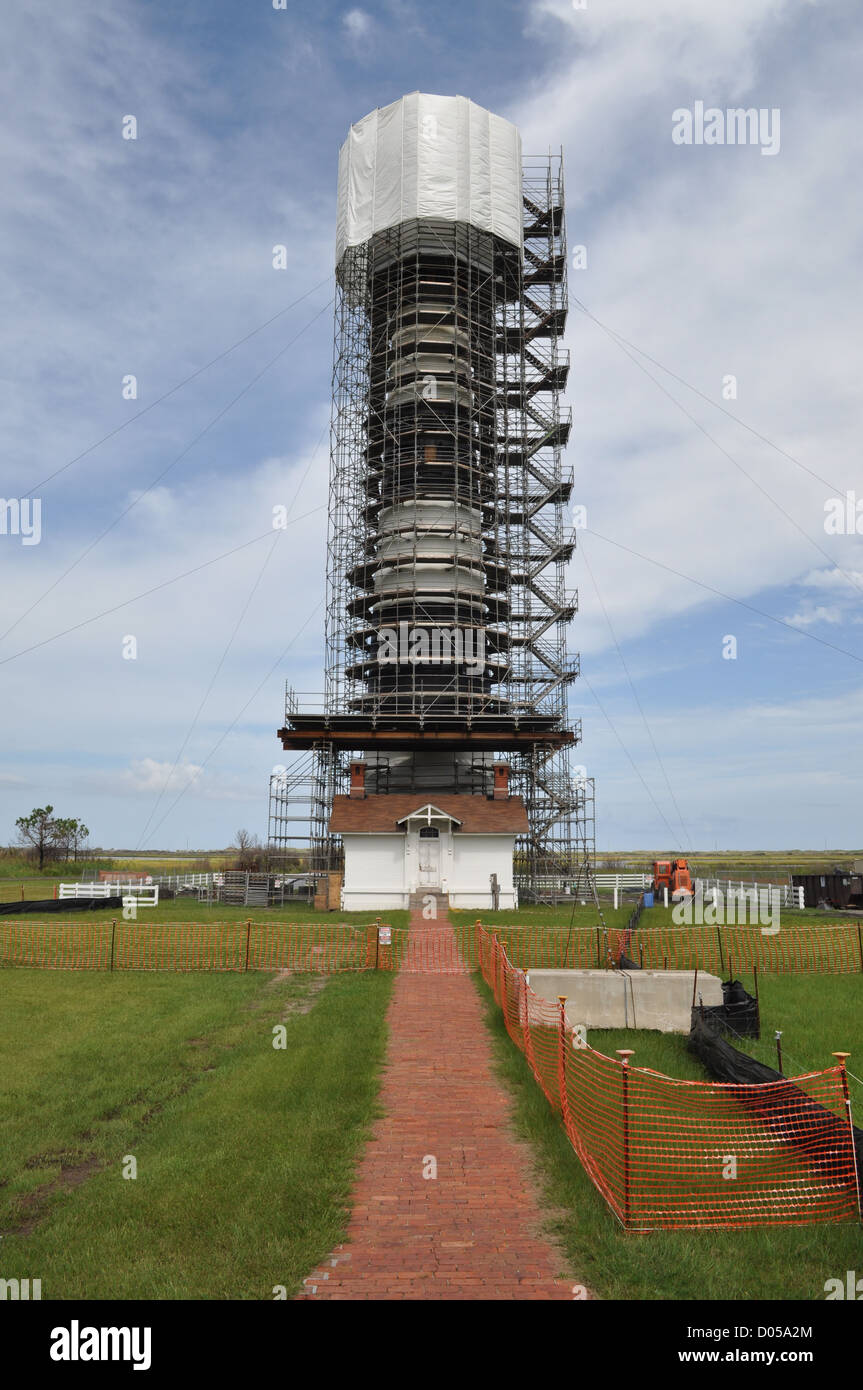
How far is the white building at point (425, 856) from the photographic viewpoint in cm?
3888

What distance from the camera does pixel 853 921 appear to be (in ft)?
108

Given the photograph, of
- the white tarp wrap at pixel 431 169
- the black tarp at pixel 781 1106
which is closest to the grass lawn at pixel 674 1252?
the black tarp at pixel 781 1106

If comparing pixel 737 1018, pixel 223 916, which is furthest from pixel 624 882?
pixel 737 1018

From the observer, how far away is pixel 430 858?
39.1m

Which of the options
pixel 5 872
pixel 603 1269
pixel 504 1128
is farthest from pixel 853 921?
pixel 5 872

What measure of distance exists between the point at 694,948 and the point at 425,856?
16199 mm

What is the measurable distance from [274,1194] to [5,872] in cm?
6547

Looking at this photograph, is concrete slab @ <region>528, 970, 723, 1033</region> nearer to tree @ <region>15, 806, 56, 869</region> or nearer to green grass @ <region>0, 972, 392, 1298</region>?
green grass @ <region>0, 972, 392, 1298</region>

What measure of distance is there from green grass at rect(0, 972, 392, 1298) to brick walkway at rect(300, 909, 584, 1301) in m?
0.31

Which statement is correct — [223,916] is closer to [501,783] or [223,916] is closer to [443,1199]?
[501,783]

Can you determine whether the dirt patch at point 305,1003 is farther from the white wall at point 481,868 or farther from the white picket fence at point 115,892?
the white picket fence at point 115,892

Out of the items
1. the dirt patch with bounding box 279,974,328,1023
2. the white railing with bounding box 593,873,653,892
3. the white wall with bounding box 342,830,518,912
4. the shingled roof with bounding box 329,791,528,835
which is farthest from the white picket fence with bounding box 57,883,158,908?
the white railing with bounding box 593,873,653,892

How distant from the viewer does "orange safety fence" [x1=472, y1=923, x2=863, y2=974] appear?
2269cm

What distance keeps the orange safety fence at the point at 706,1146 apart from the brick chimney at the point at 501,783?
30408 mm
